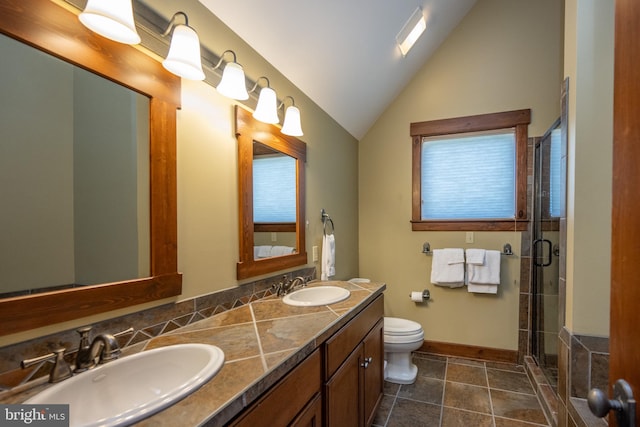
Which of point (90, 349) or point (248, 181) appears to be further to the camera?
point (248, 181)

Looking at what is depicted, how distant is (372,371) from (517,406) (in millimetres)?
1159

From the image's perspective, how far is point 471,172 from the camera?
2.91 metres

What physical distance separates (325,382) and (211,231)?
32.3 inches

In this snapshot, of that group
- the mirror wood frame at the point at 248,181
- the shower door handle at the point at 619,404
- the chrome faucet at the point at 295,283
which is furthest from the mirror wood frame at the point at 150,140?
the shower door handle at the point at 619,404

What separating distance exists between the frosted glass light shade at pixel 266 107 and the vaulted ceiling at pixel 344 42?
27cm

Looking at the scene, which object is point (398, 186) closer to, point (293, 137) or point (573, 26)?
point (293, 137)

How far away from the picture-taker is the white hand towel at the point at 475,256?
8.92 feet

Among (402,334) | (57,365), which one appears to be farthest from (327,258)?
(57,365)

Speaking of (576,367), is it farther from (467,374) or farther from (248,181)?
(248,181)

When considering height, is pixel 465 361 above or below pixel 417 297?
below

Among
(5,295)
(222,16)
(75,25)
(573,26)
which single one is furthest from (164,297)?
(573,26)

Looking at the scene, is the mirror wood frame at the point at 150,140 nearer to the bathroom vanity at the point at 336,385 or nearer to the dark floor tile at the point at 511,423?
the bathroom vanity at the point at 336,385

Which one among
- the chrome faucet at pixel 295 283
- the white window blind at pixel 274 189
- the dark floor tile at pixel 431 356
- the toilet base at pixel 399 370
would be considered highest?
the white window blind at pixel 274 189

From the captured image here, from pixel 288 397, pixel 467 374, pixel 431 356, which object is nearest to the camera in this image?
pixel 288 397
